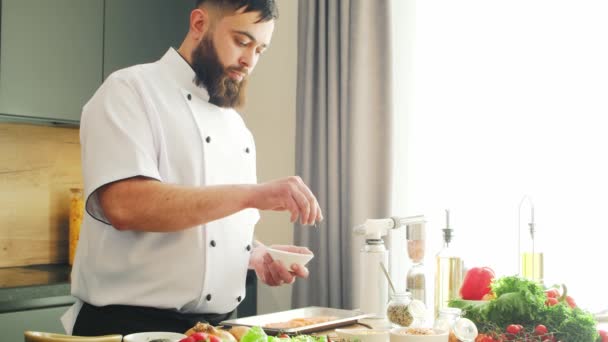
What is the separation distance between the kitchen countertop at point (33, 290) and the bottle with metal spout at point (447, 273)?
4.49 feet

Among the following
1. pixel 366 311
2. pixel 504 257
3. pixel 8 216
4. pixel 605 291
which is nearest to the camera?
pixel 366 311

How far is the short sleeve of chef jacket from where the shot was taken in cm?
153

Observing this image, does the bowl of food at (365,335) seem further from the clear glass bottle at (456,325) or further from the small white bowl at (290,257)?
the small white bowl at (290,257)

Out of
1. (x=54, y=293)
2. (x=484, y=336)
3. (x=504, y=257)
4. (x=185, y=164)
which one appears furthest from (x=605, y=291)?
(x=54, y=293)

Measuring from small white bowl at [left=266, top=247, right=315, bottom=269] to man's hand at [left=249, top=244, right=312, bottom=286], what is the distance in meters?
0.07

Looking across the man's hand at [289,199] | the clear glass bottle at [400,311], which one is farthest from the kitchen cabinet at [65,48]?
the clear glass bottle at [400,311]

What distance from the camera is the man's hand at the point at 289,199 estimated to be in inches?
58.4

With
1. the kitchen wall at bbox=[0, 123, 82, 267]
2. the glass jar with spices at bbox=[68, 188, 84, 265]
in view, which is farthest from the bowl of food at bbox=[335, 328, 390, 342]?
the kitchen wall at bbox=[0, 123, 82, 267]

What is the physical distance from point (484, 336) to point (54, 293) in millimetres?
1691

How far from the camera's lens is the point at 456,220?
282 cm

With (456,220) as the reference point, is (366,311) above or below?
below

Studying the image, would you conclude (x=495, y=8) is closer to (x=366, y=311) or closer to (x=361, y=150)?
(x=361, y=150)

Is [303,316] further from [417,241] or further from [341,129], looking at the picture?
[341,129]

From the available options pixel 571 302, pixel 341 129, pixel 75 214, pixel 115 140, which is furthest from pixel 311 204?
pixel 75 214
